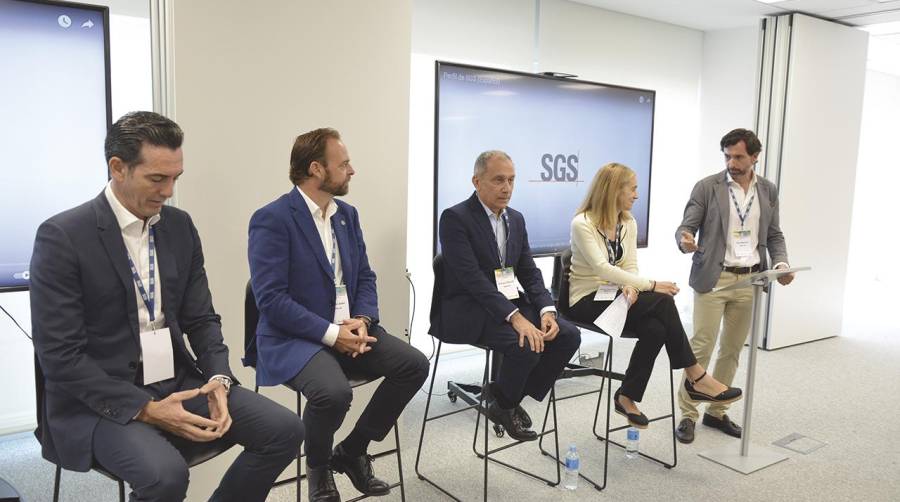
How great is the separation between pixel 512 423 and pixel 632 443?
780 mm

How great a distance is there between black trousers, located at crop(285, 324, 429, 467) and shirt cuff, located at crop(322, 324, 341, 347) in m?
0.04

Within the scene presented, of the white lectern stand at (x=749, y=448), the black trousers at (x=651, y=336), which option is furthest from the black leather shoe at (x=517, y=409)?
the white lectern stand at (x=749, y=448)

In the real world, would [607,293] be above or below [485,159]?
below

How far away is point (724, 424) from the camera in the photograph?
12.3 ft

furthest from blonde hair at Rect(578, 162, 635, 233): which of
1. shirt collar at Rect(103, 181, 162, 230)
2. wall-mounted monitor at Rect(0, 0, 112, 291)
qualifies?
wall-mounted monitor at Rect(0, 0, 112, 291)

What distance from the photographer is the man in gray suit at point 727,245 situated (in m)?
3.56

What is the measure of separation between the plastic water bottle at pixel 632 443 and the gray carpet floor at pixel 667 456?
45 mm

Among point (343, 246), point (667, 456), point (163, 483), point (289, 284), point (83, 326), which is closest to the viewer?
point (163, 483)

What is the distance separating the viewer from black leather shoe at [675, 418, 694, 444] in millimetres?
3580

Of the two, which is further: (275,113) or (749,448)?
(749,448)

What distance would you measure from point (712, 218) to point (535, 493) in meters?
1.67

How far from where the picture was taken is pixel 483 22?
4.80 metres

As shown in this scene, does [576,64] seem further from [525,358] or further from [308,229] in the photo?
[308,229]

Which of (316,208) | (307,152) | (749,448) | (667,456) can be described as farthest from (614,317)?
(307,152)
